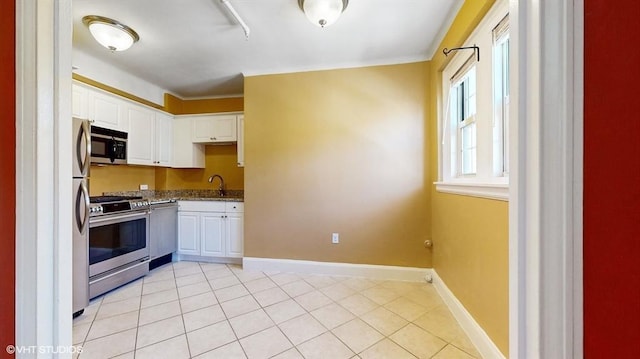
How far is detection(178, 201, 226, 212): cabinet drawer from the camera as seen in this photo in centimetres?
332

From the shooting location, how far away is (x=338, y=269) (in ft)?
9.48

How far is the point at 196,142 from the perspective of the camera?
12.4 ft

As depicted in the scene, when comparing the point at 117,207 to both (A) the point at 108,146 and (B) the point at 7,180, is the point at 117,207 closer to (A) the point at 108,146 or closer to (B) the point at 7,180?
(A) the point at 108,146

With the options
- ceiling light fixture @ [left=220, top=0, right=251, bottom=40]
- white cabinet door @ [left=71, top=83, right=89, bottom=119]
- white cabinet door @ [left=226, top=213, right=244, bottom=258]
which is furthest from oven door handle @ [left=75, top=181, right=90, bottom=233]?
ceiling light fixture @ [left=220, top=0, right=251, bottom=40]

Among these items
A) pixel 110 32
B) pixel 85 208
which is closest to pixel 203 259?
pixel 85 208

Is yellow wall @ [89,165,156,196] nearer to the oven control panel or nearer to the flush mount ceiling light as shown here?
the oven control panel

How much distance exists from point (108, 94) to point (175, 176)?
148cm

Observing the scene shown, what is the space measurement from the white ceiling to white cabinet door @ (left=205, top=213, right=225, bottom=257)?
72.5 inches

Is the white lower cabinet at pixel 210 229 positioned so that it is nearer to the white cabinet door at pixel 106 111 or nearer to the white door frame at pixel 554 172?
the white cabinet door at pixel 106 111

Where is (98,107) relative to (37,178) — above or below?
above

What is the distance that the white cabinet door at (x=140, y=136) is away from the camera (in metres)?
3.13

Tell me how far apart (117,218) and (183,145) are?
1548 millimetres

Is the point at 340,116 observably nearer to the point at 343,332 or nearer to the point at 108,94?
the point at 343,332

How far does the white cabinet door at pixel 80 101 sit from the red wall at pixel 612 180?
12.1ft
